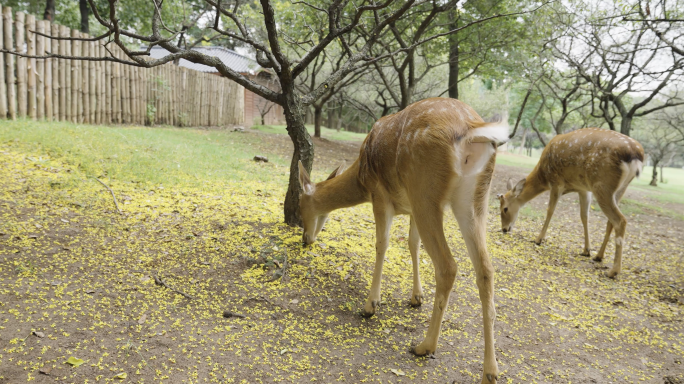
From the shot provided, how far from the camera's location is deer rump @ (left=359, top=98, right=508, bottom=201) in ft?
9.82

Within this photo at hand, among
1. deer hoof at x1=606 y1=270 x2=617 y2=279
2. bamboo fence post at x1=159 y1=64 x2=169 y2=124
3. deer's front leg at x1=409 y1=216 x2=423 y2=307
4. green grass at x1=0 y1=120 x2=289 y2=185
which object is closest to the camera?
deer's front leg at x1=409 y1=216 x2=423 y2=307

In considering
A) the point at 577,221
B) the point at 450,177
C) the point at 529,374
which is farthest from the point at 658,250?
the point at 450,177

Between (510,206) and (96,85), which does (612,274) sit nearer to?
(510,206)

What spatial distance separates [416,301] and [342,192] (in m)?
1.38

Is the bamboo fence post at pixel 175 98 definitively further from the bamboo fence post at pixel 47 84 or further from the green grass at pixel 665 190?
the green grass at pixel 665 190

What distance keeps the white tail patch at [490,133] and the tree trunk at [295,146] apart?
94.1 inches

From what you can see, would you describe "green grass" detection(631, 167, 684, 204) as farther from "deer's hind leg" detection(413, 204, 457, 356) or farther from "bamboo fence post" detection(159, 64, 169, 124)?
"bamboo fence post" detection(159, 64, 169, 124)

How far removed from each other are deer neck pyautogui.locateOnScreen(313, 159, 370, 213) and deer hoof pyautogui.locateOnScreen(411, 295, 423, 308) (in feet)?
3.64

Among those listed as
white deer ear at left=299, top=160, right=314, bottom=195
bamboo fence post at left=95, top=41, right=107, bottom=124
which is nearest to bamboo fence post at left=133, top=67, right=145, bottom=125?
bamboo fence post at left=95, top=41, right=107, bottom=124

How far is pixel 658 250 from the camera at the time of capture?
7008 mm

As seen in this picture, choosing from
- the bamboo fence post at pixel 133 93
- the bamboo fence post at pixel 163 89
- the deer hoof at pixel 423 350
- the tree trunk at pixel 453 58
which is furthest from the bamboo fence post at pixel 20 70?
the tree trunk at pixel 453 58

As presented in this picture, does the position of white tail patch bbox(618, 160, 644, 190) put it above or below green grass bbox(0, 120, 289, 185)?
above

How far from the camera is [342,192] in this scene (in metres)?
4.27

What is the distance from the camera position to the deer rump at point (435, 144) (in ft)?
9.82
